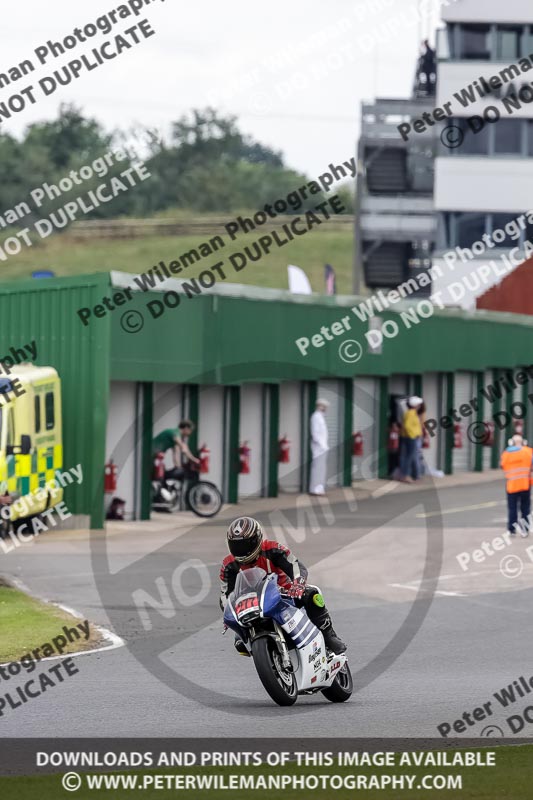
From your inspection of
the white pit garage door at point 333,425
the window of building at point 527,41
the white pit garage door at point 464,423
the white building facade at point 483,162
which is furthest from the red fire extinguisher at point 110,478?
the window of building at point 527,41

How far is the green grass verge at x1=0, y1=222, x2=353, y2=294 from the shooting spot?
9088 centimetres

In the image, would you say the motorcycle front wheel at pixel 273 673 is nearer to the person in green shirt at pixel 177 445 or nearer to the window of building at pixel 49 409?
the window of building at pixel 49 409

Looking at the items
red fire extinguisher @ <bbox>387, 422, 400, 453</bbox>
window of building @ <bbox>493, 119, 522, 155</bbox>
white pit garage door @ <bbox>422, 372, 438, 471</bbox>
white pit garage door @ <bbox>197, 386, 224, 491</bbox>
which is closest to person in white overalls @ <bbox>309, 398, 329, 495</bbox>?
white pit garage door @ <bbox>197, 386, 224, 491</bbox>

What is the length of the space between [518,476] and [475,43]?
4079 cm

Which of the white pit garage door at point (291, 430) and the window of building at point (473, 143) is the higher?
the window of building at point (473, 143)

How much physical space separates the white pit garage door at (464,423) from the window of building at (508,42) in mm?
24353

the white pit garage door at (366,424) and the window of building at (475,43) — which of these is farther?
the window of building at (475,43)

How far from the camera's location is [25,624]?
1602 centimetres

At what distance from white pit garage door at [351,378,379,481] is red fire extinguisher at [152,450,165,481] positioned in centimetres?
836

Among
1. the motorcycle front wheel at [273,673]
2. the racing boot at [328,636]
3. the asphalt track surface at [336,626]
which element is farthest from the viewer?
the racing boot at [328,636]
